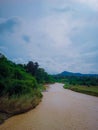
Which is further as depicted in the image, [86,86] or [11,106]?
[86,86]

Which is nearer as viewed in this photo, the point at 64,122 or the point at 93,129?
the point at 93,129

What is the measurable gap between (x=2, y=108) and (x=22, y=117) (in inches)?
77.4

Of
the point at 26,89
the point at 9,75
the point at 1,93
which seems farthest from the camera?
the point at 9,75

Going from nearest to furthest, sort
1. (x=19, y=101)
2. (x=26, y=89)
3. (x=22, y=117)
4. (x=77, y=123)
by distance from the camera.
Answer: (x=77, y=123)
(x=22, y=117)
(x=19, y=101)
(x=26, y=89)

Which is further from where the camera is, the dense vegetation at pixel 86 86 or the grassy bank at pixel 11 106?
the dense vegetation at pixel 86 86

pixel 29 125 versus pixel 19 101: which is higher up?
pixel 19 101

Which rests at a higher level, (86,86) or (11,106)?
(86,86)

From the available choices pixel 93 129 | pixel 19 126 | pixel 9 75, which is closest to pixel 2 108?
pixel 19 126

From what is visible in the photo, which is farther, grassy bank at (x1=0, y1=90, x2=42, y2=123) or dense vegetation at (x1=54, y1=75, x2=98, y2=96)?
dense vegetation at (x1=54, y1=75, x2=98, y2=96)

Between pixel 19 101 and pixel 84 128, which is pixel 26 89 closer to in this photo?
pixel 19 101

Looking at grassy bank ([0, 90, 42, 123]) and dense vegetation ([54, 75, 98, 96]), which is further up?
dense vegetation ([54, 75, 98, 96])

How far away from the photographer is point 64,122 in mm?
13344

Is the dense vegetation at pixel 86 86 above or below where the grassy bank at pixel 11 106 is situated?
above

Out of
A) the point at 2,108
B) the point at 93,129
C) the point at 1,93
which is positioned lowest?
the point at 93,129
